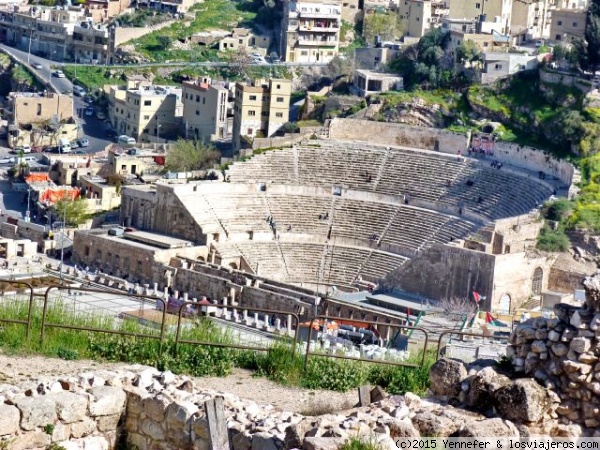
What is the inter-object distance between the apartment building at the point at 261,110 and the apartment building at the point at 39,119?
990 cm

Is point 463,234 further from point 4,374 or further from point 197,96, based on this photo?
point 4,374

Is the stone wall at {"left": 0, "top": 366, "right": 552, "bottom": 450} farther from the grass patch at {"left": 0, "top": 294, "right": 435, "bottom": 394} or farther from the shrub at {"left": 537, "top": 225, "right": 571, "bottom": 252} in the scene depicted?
the shrub at {"left": 537, "top": 225, "right": 571, "bottom": 252}

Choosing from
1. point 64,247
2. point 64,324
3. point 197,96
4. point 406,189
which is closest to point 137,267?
point 64,247

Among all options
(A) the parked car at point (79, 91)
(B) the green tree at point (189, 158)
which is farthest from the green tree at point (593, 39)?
(A) the parked car at point (79, 91)

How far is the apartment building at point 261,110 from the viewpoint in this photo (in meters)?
56.2

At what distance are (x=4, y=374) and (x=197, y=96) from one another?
4841 cm

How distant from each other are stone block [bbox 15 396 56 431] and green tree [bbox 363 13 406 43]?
2414 inches

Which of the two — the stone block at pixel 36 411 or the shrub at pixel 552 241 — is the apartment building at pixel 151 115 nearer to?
the shrub at pixel 552 241

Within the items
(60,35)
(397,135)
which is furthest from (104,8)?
(397,135)

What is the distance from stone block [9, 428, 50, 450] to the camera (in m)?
11.9

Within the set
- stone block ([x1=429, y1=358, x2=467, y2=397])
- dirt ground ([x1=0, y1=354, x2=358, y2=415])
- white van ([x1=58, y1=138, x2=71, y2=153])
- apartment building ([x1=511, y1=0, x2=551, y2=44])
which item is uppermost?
apartment building ([x1=511, y1=0, x2=551, y2=44])

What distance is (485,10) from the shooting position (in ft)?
223

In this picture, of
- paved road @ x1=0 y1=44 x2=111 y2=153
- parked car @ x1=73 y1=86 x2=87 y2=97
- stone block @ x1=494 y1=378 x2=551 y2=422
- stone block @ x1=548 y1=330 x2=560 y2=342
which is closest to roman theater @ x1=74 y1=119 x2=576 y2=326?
paved road @ x1=0 y1=44 x2=111 y2=153

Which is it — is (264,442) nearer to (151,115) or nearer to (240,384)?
(240,384)
